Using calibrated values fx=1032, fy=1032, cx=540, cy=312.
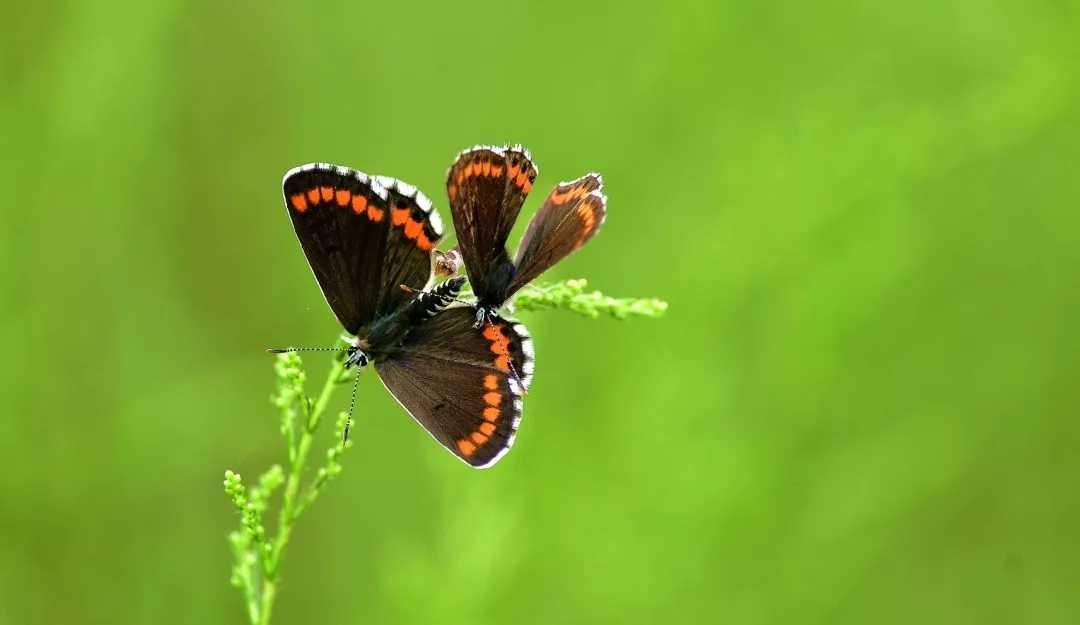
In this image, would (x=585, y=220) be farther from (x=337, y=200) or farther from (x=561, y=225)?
(x=337, y=200)

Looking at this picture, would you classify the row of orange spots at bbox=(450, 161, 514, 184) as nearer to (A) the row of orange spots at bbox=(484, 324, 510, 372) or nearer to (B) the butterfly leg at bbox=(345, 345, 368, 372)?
(A) the row of orange spots at bbox=(484, 324, 510, 372)

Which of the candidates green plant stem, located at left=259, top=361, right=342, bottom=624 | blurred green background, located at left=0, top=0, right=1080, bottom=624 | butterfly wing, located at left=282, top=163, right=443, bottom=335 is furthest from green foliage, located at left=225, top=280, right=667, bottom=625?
blurred green background, located at left=0, top=0, right=1080, bottom=624

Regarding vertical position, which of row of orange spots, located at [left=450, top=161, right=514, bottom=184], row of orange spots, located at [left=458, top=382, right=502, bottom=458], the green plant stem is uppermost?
row of orange spots, located at [left=450, top=161, right=514, bottom=184]

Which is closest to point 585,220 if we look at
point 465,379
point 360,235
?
point 465,379

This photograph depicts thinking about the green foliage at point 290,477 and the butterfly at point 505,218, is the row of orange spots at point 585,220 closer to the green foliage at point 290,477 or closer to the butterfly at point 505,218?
the butterfly at point 505,218

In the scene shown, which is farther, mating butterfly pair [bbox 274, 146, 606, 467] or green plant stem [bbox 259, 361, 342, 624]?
mating butterfly pair [bbox 274, 146, 606, 467]

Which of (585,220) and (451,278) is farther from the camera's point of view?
(451,278)
